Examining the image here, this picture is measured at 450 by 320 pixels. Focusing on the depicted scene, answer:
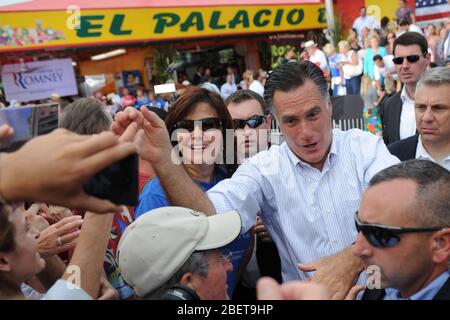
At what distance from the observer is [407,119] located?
184 inches

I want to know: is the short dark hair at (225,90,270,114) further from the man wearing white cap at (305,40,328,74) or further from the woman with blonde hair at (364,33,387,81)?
the man wearing white cap at (305,40,328,74)

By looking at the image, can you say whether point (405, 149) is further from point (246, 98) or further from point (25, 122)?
point (25, 122)

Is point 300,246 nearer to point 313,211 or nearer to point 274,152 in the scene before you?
point 313,211

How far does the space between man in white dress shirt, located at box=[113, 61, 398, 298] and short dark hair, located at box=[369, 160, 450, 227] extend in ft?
1.67

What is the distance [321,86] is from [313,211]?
0.59 metres

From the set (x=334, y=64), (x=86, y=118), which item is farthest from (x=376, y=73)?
(x=86, y=118)

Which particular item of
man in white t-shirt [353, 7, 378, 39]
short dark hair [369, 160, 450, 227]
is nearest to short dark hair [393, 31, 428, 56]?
short dark hair [369, 160, 450, 227]

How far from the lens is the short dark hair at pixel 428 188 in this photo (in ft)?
5.69

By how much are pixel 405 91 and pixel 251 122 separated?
177 centimetres

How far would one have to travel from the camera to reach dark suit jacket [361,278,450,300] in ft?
5.49

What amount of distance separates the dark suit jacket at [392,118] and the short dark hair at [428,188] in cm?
294

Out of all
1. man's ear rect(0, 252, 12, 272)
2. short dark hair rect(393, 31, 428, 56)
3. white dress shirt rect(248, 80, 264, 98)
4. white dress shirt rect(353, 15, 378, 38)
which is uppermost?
white dress shirt rect(353, 15, 378, 38)

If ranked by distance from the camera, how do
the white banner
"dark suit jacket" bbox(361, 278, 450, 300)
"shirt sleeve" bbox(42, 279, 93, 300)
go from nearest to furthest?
"shirt sleeve" bbox(42, 279, 93, 300)
"dark suit jacket" bbox(361, 278, 450, 300)
the white banner
